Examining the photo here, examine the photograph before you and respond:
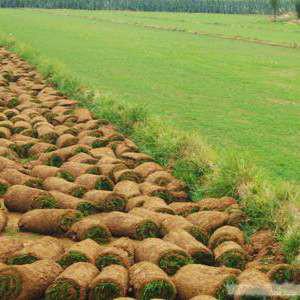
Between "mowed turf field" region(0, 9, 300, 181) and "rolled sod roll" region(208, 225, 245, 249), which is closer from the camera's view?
"rolled sod roll" region(208, 225, 245, 249)

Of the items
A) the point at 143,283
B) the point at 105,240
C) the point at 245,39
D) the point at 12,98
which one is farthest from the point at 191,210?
the point at 245,39

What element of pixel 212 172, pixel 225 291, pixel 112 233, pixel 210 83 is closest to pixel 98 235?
pixel 112 233

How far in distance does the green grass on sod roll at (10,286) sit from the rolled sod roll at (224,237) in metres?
2.00

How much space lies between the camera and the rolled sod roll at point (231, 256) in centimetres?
541

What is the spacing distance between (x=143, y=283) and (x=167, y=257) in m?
0.55

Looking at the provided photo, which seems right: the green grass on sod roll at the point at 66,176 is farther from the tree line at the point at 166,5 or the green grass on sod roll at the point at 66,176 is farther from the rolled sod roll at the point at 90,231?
the tree line at the point at 166,5

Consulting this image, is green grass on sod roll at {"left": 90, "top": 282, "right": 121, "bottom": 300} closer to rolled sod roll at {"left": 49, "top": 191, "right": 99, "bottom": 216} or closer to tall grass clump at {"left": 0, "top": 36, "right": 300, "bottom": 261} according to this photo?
tall grass clump at {"left": 0, "top": 36, "right": 300, "bottom": 261}

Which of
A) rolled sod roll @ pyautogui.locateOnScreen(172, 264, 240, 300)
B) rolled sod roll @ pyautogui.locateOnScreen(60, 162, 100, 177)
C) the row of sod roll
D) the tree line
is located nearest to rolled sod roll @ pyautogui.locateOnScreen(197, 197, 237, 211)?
the row of sod roll

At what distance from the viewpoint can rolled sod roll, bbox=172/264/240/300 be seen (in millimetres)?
4738

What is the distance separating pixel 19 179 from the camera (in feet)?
24.0

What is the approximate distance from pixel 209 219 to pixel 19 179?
248 cm

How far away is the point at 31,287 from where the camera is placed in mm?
4742

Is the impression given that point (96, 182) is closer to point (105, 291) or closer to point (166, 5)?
point (105, 291)

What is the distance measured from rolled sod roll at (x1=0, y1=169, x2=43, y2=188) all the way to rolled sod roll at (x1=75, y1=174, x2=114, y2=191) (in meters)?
0.48
